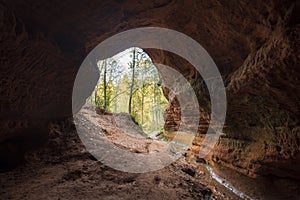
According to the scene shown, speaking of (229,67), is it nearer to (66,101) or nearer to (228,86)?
(228,86)

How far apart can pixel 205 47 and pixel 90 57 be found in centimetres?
347

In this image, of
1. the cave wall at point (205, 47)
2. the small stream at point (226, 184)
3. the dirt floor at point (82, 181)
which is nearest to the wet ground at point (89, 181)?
the dirt floor at point (82, 181)

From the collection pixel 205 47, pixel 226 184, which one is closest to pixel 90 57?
pixel 205 47

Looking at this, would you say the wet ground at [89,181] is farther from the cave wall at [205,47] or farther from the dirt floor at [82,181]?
the cave wall at [205,47]

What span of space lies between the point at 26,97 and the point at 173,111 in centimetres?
792

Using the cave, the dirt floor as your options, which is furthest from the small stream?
→ the dirt floor

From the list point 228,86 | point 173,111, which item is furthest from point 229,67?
point 173,111

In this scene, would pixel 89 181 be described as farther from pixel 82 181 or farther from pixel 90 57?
pixel 90 57

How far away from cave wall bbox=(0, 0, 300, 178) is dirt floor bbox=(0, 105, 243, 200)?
1.88 feet

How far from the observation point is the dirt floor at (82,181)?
2.79m

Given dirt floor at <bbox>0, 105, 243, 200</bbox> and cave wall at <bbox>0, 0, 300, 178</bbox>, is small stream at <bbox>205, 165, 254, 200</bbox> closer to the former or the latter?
dirt floor at <bbox>0, 105, 243, 200</bbox>

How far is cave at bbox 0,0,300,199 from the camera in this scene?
2840 millimetres

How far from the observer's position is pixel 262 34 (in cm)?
314

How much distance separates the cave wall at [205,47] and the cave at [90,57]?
0.07 ft
